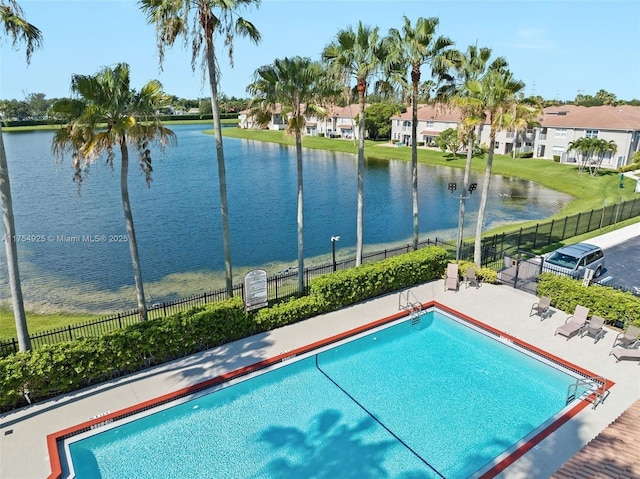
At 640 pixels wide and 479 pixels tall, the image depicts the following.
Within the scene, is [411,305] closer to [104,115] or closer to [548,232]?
[104,115]

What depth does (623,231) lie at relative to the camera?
2822 centimetres

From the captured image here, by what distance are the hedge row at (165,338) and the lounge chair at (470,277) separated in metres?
2.71

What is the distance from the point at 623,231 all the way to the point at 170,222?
1213 inches

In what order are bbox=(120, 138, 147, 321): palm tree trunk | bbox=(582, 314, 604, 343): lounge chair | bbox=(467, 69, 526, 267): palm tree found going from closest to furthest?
bbox=(120, 138, 147, 321): palm tree trunk → bbox=(582, 314, 604, 343): lounge chair → bbox=(467, 69, 526, 267): palm tree

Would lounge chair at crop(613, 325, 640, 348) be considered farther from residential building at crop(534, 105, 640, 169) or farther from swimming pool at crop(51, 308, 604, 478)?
residential building at crop(534, 105, 640, 169)

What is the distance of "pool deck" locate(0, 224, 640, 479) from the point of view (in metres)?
10.3

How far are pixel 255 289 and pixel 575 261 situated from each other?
46.1 ft

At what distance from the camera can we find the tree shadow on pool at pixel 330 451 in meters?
10.2

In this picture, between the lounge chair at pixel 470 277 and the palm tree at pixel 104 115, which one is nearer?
the palm tree at pixel 104 115

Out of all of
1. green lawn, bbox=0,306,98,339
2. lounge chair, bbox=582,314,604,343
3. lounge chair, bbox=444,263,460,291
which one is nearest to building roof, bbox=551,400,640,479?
lounge chair, bbox=582,314,604,343

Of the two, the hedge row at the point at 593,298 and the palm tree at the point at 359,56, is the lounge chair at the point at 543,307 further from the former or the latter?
the palm tree at the point at 359,56

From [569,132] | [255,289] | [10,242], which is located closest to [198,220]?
[255,289]

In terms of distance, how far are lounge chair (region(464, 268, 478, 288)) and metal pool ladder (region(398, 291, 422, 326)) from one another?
9.42 feet

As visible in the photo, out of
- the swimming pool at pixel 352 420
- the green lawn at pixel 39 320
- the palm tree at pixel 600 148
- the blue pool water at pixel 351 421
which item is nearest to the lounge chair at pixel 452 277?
the swimming pool at pixel 352 420
